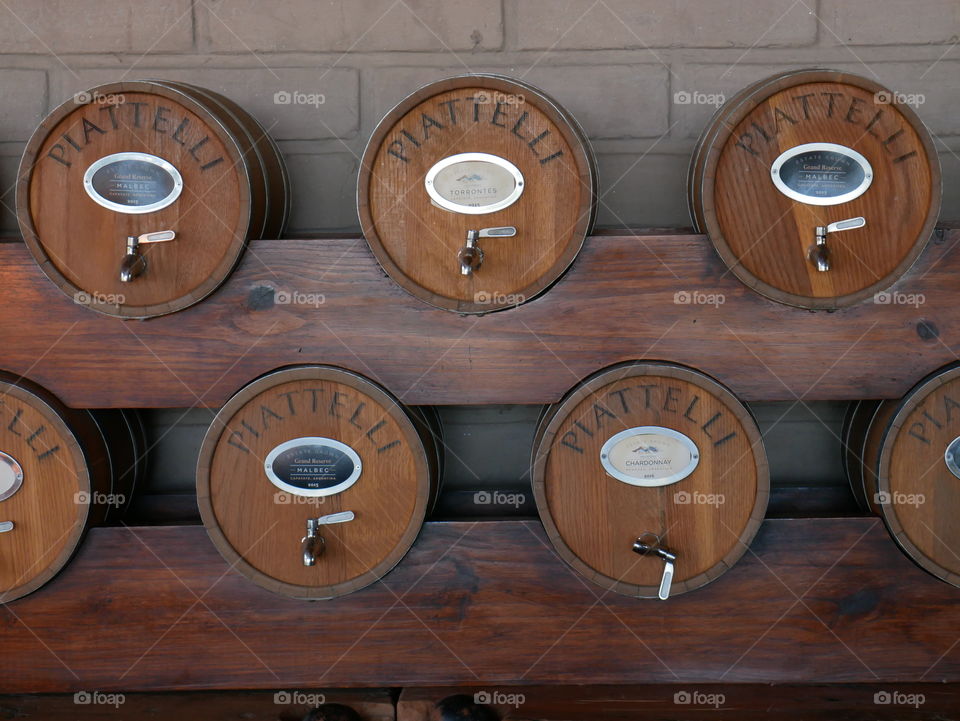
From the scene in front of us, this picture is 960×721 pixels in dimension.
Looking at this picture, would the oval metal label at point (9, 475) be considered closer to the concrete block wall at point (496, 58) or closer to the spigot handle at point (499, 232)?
the concrete block wall at point (496, 58)

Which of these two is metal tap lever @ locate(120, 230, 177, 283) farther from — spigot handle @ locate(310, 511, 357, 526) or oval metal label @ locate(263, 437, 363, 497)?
spigot handle @ locate(310, 511, 357, 526)

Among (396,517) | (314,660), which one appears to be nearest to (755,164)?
(396,517)

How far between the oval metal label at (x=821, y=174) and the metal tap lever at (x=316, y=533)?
1.11m

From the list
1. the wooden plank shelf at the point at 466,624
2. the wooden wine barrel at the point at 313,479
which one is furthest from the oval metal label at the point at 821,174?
the wooden wine barrel at the point at 313,479

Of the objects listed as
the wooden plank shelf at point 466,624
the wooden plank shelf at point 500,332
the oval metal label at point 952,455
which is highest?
the wooden plank shelf at point 500,332

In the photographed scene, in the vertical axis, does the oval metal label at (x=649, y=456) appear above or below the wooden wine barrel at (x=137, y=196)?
below

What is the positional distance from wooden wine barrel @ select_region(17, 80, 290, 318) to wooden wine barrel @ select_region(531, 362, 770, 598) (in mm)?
806

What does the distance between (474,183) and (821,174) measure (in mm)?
693

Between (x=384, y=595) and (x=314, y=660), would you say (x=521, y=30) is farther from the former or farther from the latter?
(x=314, y=660)

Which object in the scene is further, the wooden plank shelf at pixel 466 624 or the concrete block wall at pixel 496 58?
the concrete block wall at pixel 496 58

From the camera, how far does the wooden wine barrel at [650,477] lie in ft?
5.30

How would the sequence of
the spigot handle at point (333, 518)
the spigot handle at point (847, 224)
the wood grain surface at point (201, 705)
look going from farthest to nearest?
the wood grain surface at point (201, 705), the spigot handle at point (333, 518), the spigot handle at point (847, 224)

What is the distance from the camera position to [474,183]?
61.4 inches

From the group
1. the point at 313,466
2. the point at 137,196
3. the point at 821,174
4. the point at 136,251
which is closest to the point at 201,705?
the point at 313,466
